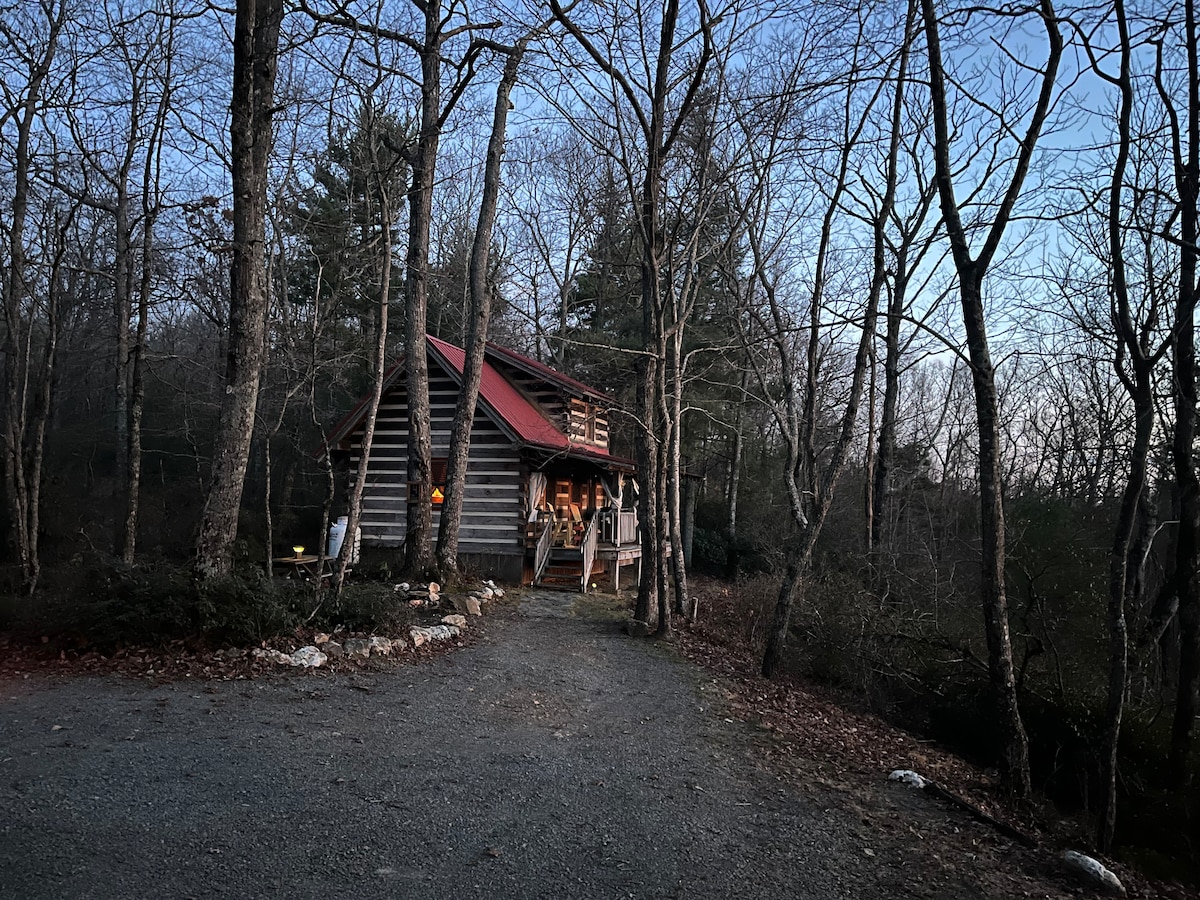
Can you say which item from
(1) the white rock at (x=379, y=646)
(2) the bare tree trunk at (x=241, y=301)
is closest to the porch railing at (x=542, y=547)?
(1) the white rock at (x=379, y=646)

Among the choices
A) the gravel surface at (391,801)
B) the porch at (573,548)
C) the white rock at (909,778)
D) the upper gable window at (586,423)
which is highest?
the upper gable window at (586,423)

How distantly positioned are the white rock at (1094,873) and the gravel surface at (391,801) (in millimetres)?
1073

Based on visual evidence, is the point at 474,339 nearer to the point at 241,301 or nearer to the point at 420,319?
the point at 420,319

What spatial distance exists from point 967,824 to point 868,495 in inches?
535

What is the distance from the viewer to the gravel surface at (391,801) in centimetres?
389

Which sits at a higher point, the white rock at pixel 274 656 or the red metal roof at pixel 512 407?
the red metal roof at pixel 512 407

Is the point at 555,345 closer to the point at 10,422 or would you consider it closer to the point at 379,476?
the point at 379,476

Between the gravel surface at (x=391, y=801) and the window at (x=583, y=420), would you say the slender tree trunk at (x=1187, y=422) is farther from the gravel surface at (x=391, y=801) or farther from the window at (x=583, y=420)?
the window at (x=583, y=420)

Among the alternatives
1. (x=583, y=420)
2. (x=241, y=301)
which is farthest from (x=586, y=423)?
(x=241, y=301)

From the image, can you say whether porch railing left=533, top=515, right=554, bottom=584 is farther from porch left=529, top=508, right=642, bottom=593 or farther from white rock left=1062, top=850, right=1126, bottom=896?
white rock left=1062, top=850, right=1126, bottom=896

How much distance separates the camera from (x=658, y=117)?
11.0 meters

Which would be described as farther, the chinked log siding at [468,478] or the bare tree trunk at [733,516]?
the bare tree trunk at [733,516]

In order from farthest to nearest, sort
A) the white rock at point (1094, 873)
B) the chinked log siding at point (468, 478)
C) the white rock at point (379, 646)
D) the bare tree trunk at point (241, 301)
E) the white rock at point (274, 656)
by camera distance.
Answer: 1. the chinked log siding at point (468, 478)
2. the white rock at point (379, 646)
3. the bare tree trunk at point (241, 301)
4. the white rock at point (274, 656)
5. the white rock at point (1094, 873)

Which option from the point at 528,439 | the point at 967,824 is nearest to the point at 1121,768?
the point at 967,824
